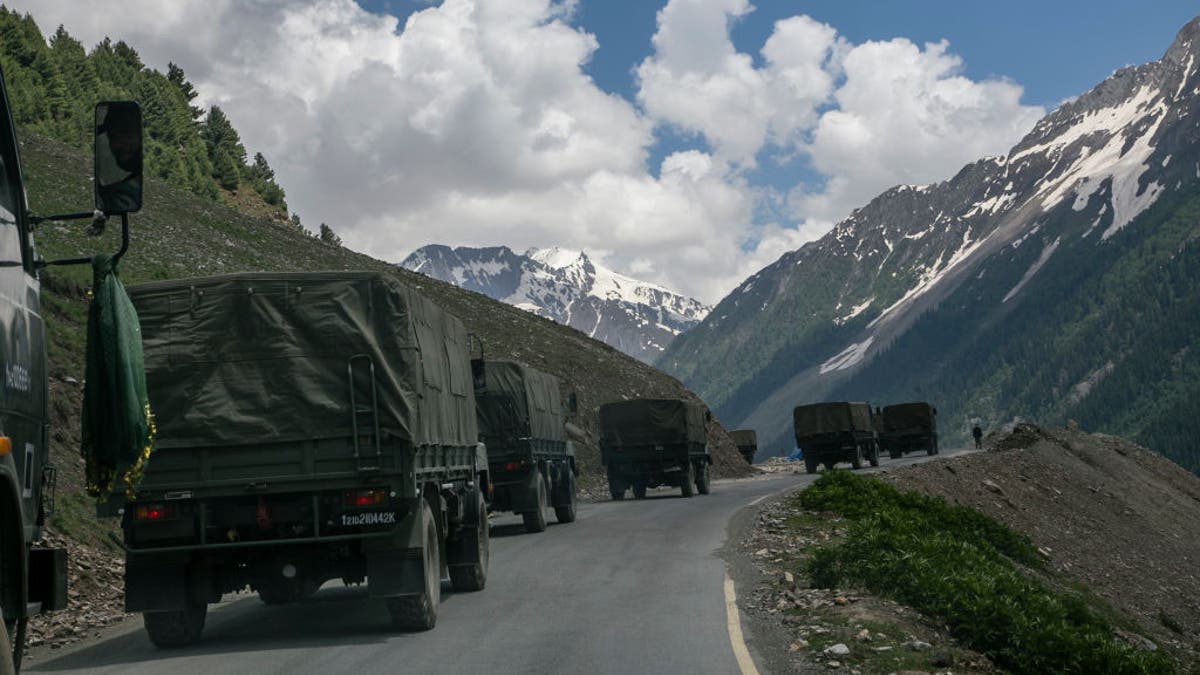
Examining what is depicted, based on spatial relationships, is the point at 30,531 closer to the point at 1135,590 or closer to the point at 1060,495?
the point at 1135,590

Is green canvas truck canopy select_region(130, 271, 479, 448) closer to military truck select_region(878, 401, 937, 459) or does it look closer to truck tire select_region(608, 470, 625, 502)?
truck tire select_region(608, 470, 625, 502)

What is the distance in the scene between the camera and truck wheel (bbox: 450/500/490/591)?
15.6 m

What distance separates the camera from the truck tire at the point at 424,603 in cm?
1221

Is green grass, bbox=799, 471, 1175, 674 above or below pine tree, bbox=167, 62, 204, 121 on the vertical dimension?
below

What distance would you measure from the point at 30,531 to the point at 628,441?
32258mm

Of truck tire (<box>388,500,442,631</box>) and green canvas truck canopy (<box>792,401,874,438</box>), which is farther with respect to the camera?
green canvas truck canopy (<box>792,401,874,438</box>)

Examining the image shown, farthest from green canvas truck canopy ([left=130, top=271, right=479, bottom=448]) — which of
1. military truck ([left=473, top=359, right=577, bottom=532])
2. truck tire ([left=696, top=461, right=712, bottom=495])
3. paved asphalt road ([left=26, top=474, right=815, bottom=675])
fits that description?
truck tire ([left=696, top=461, right=712, bottom=495])

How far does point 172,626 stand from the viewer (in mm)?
12211

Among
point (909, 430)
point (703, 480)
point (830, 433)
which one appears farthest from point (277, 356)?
point (909, 430)

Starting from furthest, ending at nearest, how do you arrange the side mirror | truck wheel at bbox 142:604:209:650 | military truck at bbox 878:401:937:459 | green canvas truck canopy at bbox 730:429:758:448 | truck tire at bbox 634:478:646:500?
green canvas truck canopy at bbox 730:429:758:448, military truck at bbox 878:401:937:459, truck tire at bbox 634:478:646:500, truck wheel at bbox 142:604:209:650, the side mirror

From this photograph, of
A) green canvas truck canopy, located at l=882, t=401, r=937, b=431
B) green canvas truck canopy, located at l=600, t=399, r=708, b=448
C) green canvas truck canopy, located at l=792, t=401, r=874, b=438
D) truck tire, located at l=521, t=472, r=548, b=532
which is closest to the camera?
truck tire, located at l=521, t=472, r=548, b=532

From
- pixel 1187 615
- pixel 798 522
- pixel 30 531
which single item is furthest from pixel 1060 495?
pixel 30 531

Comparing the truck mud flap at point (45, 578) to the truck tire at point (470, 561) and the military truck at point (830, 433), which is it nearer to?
the truck tire at point (470, 561)

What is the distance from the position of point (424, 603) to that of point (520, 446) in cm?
1391
